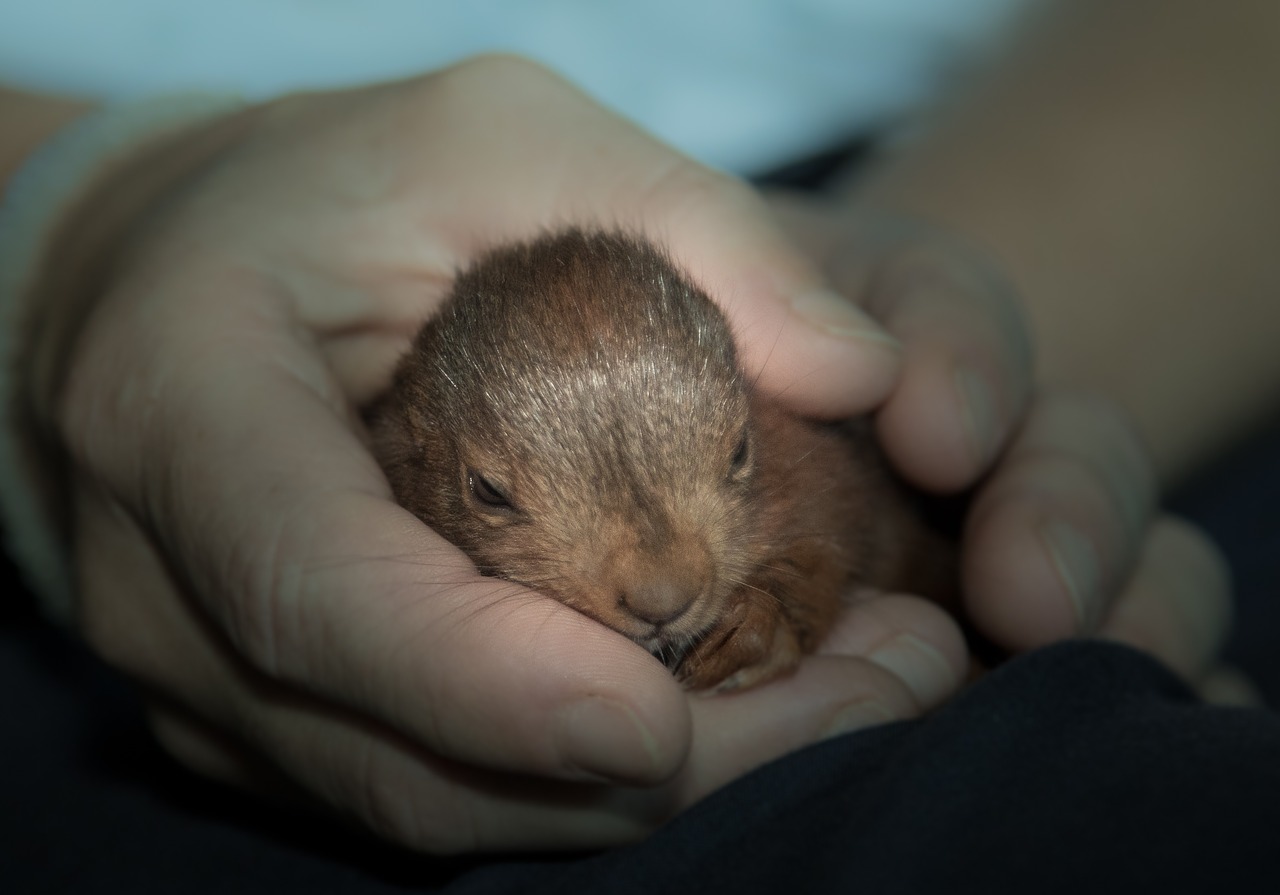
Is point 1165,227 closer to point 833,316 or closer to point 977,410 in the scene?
point 977,410

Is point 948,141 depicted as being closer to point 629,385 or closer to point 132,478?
point 629,385

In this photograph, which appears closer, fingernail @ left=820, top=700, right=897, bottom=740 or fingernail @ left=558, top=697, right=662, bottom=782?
fingernail @ left=558, top=697, right=662, bottom=782

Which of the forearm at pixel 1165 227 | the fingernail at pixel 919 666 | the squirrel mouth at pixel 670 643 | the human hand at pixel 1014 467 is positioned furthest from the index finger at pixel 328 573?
the forearm at pixel 1165 227

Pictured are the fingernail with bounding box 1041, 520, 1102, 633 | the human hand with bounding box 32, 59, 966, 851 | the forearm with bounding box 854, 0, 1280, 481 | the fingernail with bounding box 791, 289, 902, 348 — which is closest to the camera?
the human hand with bounding box 32, 59, 966, 851

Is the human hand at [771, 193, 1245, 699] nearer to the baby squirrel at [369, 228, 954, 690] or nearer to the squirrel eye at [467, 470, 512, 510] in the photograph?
the baby squirrel at [369, 228, 954, 690]

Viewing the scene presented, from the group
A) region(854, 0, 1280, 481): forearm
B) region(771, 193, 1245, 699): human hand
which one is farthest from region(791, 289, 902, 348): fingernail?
region(854, 0, 1280, 481): forearm

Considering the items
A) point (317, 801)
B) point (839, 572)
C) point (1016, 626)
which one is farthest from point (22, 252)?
point (1016, 626)

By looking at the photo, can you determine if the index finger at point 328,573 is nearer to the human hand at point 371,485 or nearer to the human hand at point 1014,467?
the human hand at point 371,485
